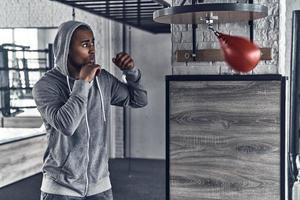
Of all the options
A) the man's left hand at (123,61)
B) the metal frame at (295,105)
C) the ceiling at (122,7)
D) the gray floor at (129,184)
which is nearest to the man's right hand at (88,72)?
the man's left hand at (123,61)

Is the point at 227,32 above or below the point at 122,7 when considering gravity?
below

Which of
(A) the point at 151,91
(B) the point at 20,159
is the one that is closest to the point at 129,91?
(B) the point at 20,159

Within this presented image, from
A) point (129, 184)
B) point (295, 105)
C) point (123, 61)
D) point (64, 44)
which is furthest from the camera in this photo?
point (129, 184)

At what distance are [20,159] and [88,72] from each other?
121 inches

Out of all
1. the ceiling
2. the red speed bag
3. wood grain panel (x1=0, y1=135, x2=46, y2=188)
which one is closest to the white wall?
the ceiling

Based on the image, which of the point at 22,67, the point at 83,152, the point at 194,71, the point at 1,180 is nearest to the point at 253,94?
the point at 194,71

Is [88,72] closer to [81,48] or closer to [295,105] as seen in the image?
[81,48]

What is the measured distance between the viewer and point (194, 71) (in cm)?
179

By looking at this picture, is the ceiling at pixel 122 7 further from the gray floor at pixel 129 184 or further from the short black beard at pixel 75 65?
the gray floor at pixel 129 184

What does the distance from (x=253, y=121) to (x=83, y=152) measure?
730 millimetres

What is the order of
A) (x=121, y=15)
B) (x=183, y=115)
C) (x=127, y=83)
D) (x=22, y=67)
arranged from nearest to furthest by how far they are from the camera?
(x=127, y=83)
(x=183, y=115)
(x=121, y=15)
(x=22, y=67)

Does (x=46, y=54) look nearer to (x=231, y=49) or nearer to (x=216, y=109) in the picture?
(x=216, y=109)

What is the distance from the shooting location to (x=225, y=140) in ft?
5.65

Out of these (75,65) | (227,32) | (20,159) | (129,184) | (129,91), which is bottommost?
(129,184)
